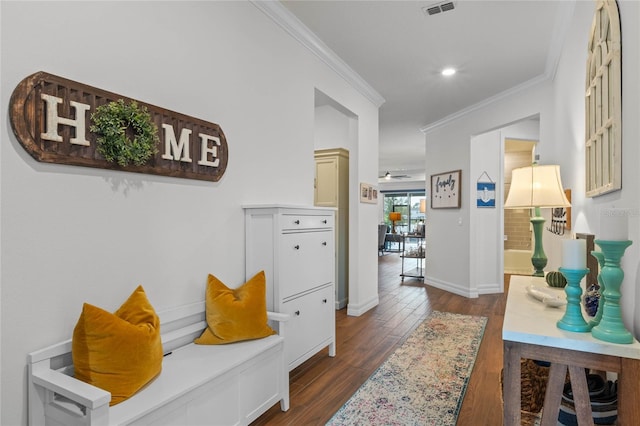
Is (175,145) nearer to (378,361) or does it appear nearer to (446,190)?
(378,361)

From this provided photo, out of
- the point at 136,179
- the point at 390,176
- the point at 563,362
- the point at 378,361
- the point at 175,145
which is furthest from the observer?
the point at 390,176

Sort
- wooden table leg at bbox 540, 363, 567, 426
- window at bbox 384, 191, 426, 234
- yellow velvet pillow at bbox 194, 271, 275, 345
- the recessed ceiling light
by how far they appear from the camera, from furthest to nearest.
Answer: window at bbox 384, 191, 426, 234 → the recessed ceiling light → yellow velvet pillow at bbox 194, 271, 275, 345 → wooden table leg at bbox 540, 363, 567, 426

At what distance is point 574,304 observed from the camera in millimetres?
1192

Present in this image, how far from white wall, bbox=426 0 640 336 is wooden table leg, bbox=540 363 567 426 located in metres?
0.30

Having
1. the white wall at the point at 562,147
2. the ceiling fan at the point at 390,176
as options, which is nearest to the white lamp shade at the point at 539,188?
the white wall at the point at 562,147

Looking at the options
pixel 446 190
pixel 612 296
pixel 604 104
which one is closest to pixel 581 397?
pixel 612 296

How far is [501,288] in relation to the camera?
17.8 feet

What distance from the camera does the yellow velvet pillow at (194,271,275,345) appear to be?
1.95 meters

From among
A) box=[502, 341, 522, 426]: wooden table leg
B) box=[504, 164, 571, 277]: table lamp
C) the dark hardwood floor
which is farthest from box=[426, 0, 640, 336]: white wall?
the dark hardwood floor

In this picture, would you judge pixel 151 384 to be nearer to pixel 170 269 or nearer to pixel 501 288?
pixel 170 269

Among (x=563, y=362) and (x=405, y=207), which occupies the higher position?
(x=405, y=207)

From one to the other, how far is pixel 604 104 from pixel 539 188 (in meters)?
0.91

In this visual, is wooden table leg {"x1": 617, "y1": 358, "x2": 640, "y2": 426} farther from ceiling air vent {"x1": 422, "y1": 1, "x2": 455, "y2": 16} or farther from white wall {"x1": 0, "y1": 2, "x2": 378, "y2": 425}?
ceiling air vent {"x1": 422, "y1": 1, "x2": 455, "y2": 16}

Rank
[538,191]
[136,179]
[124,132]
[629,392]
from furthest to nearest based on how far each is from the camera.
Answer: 1. [538,191]
2. [136,179]
3. [124,132]
4. [629,392]
